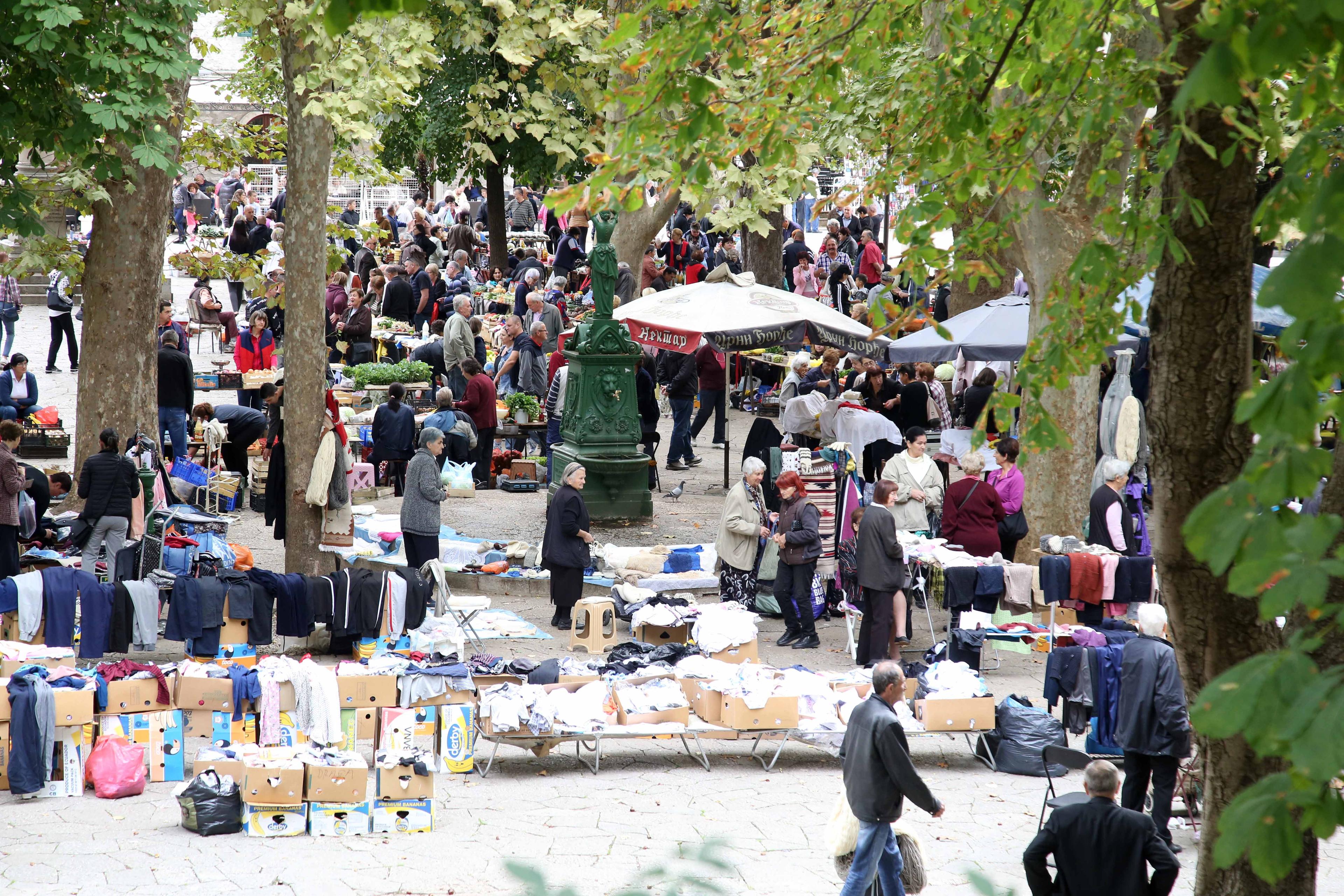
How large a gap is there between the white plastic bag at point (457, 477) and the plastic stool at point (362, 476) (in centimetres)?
85

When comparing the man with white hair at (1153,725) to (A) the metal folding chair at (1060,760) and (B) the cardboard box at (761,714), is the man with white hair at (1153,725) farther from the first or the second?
(B) the cardboard box at (761,714)

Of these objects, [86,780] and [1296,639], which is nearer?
[1296,639]

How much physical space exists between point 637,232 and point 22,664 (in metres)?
13.8

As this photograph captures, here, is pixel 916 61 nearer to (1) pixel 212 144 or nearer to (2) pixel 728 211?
(2) pixel 728 211

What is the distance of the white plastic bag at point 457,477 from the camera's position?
676 inches

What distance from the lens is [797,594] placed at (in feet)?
40.5

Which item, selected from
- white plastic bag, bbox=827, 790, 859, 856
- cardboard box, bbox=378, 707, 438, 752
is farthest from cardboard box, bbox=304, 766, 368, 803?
white plastic bag, bbox=827, 790, 859, 856

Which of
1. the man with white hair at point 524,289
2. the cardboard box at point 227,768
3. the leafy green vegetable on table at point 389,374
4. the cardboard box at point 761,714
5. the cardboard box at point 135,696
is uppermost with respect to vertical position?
the man with white hair at point 524,289

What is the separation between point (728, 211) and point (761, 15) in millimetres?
10257

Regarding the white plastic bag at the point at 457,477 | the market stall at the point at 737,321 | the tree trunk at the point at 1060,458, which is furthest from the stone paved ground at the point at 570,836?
the white plastic bag at the point at 457,477

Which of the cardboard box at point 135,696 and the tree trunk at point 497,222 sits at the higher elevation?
the tree trunk at point 497,222

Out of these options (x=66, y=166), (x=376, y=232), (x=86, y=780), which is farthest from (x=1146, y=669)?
(x=66, y=166)

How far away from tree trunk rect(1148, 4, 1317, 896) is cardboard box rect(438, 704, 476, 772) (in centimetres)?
569

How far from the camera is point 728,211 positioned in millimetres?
17562
